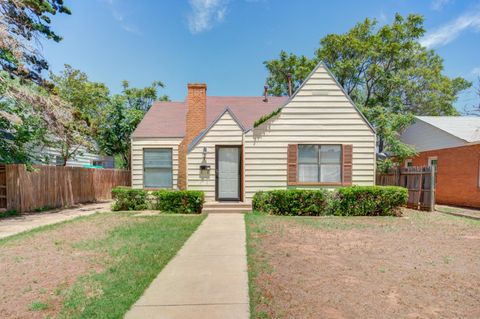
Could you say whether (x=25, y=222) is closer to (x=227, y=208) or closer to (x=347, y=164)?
(x=227, y=208)

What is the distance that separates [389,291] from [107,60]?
55.8ft

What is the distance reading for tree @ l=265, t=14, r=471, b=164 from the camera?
19453 millimetres

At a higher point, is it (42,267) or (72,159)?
(72,159)

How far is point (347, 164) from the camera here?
10859mm

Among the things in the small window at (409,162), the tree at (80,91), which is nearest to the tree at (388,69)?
the small window at (409,162)

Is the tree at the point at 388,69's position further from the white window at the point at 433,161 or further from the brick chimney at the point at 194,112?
the brick chimney at the point at 194,112

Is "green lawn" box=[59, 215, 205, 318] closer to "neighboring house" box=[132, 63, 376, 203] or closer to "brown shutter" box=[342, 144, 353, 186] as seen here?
"neighboring house" box=[132, 63, 376, 203]

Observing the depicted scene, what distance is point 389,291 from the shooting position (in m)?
3.66

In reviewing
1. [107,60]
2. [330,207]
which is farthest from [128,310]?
[107,60]

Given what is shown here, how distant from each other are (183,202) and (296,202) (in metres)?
4.27

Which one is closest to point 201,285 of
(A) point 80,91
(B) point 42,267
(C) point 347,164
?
(B) point 42,267

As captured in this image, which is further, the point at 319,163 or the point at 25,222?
the point at 319,163

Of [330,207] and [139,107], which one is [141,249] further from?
[139,107]

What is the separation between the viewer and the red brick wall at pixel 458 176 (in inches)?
511
